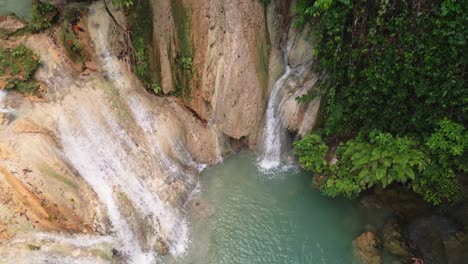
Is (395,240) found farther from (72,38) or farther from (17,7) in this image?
(17,7)

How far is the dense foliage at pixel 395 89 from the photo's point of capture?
6934mm

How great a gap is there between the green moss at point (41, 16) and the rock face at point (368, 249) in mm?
9606

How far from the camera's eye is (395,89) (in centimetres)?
770

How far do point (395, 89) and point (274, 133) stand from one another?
3632mm

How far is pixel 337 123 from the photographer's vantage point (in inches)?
351

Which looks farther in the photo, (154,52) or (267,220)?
(154,52)

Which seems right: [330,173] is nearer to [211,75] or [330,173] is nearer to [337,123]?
[337,123]

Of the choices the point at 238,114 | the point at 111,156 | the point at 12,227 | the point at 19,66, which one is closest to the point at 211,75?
the point at 238,114

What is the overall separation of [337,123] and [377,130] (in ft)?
3.36

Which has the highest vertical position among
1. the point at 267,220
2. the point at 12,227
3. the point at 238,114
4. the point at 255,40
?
the point at 255,40

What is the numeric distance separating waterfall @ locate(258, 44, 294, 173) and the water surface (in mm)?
364

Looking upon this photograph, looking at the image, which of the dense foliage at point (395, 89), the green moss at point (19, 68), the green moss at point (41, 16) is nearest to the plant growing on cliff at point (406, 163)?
the dense foliage at point (395, 89)

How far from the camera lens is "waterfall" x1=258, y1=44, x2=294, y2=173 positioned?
10.0 metres

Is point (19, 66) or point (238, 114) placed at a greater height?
point (19, 66)
